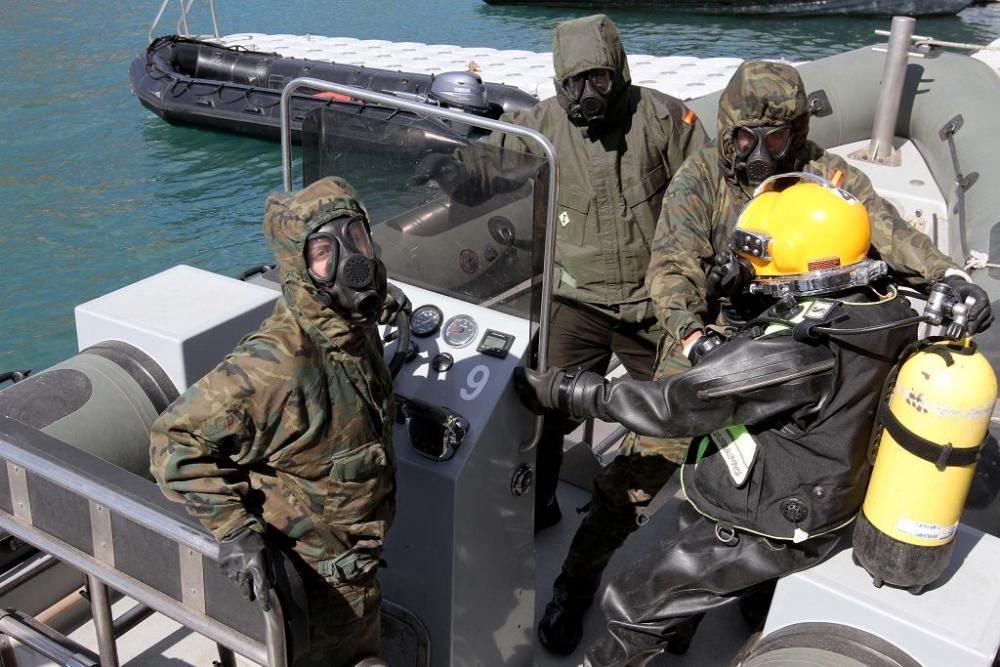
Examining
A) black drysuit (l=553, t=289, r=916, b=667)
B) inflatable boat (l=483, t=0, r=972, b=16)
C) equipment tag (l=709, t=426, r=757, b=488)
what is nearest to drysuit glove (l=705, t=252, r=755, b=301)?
black drysuit (l=553, t=289, r=916, b=667)

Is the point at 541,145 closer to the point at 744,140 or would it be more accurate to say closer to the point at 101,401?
the point at 744,140

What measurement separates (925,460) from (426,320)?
1227mm

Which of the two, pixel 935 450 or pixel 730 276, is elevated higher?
pixel 730 276

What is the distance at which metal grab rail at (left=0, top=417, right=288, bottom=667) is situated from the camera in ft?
6.06

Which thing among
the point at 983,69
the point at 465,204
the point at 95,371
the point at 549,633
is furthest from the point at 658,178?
the point at 983,69

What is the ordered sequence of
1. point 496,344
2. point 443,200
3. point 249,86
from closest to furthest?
point 496,344 → point 443,200 → point 249,86

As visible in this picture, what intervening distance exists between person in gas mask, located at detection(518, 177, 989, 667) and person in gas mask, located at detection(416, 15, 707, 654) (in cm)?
62

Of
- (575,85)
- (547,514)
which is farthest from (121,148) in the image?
(575,85)

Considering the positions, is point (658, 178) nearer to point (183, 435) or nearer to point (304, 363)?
point (304, 363)

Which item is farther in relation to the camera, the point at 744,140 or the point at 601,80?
the point at 601,80

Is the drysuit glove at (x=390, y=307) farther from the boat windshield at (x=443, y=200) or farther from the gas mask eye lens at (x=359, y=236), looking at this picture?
the boat windshield at (x=443, y=200)

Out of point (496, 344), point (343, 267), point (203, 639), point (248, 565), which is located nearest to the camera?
point (248, 565)

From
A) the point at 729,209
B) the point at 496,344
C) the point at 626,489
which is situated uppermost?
the point at 729,209

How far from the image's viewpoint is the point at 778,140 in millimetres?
2709
